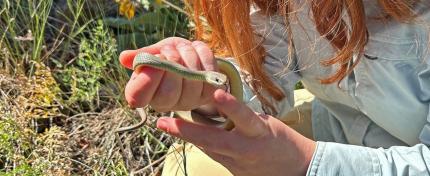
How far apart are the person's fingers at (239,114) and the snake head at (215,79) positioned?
3cm

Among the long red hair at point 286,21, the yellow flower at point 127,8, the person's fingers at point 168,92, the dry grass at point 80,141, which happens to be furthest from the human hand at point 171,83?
the yellow flower at point 127,8

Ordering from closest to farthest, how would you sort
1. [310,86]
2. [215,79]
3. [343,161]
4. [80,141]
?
1. [215,79]
2. [343,161]
3. [310,86]
4. [80,141]

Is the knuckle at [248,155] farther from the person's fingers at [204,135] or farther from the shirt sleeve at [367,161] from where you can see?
the shirt sleeve at [367,161]

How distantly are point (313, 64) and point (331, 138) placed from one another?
0.72 feet

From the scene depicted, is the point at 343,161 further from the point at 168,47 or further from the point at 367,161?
the point at 168,47

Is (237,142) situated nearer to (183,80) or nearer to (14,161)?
(183,80)

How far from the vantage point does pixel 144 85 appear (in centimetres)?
115

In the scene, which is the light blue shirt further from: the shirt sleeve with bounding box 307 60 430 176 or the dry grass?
the dry grass

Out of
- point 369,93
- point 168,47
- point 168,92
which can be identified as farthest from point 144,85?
point 369,93

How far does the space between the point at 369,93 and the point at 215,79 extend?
48 cm

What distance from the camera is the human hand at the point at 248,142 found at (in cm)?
120

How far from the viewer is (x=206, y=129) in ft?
4.05

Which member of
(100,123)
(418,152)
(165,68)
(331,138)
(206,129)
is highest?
(165,68)

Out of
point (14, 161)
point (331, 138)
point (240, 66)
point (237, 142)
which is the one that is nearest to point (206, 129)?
point (237, 142)
